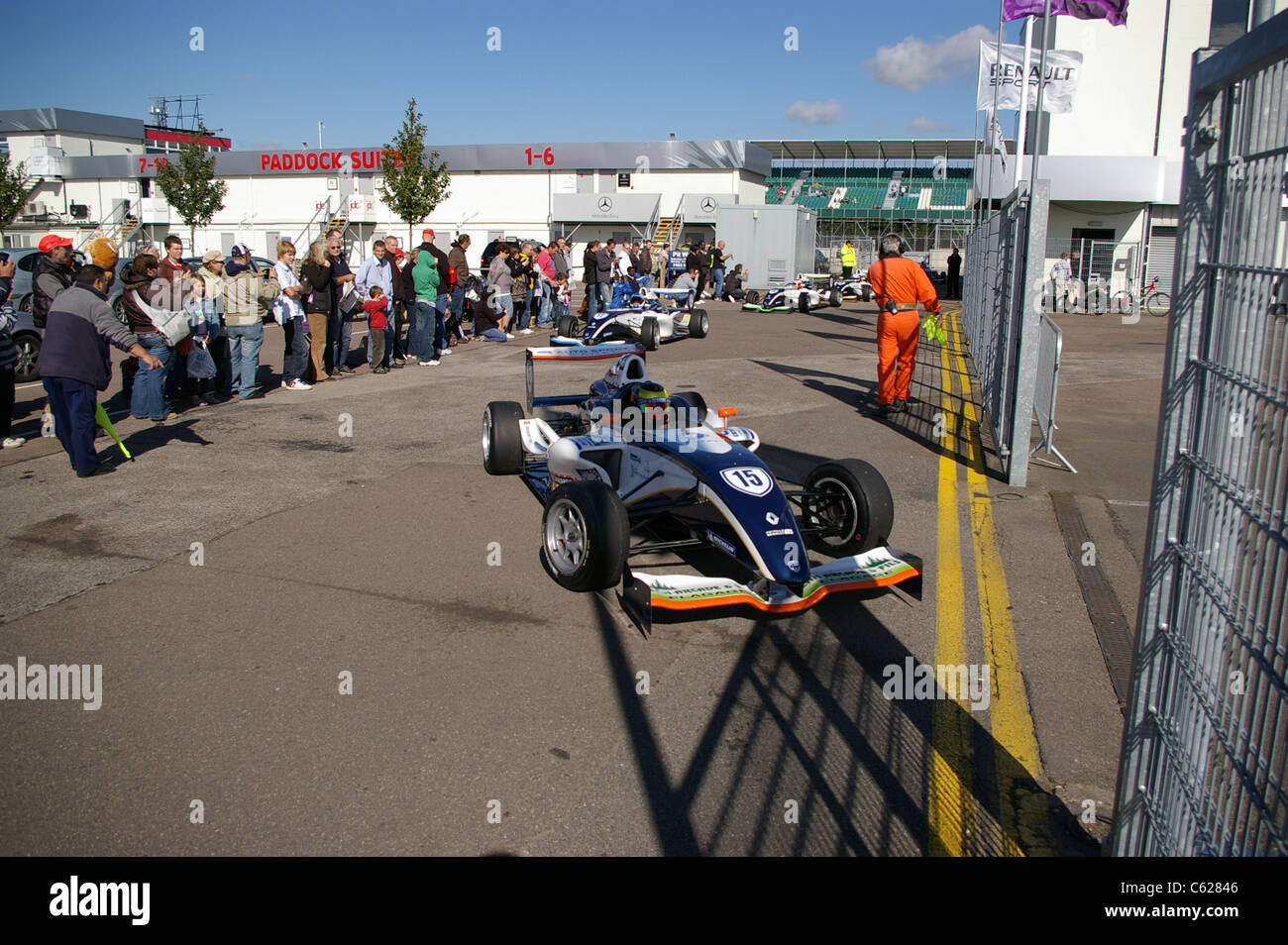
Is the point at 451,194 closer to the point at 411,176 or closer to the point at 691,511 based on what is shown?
the point at 411,176

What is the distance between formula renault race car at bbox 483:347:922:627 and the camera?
5191 millimetres

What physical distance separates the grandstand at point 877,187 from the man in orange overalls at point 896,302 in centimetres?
3983

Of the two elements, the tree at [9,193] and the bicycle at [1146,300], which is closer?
the bicycle at [1146,300]

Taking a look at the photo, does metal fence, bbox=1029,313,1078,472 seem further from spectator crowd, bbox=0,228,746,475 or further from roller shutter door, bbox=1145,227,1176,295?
roller shutter door, bbox=1145,227,1176,295

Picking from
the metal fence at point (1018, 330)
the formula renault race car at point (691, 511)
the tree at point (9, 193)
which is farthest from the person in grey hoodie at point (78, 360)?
the tree at point (9, 193)

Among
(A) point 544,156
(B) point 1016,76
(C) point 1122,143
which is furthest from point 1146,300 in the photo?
(A) point 544,156

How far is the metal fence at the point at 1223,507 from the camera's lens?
2217mm

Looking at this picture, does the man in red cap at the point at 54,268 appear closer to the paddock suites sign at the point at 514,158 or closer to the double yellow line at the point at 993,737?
the double yellow line at the point at 993,737

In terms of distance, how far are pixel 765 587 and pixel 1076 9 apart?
15960mm

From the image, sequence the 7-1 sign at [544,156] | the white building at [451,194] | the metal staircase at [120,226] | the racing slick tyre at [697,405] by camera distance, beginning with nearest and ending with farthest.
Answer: the racing slick tyre at [697,405] → the white building at [451,194] → the 7-1 sign at [544,156] → the metal staircase at [120,226]

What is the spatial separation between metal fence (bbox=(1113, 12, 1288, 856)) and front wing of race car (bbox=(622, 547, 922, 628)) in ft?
7.47

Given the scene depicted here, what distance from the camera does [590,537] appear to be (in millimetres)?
5508
